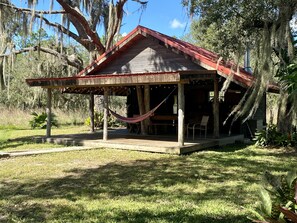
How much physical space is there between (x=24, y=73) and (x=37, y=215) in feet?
82.5

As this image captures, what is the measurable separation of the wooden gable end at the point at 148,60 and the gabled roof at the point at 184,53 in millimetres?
185

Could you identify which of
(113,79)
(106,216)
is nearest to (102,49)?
(113,79)

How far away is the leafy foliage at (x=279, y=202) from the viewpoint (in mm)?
2617

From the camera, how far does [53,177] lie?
613 centimetres

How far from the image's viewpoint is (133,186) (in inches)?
216

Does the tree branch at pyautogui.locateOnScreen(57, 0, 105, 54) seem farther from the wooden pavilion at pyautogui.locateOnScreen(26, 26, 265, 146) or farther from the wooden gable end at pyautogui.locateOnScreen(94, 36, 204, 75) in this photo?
the wooden gable end at pyautogui.locateOnScreen(94, 36, 204, 75)

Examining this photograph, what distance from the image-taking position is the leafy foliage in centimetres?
262

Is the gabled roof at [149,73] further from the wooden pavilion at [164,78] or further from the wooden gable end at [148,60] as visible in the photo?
the wooden gable end at [148,60]

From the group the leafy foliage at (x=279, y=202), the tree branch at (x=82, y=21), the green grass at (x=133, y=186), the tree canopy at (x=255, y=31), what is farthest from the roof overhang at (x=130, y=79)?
the leafy foliage at (x=279, y=202)

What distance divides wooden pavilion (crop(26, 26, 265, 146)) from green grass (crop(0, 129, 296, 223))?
1.86 m

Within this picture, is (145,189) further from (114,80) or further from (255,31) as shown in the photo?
(255,31)

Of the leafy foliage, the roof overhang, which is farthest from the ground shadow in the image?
the roof overhang

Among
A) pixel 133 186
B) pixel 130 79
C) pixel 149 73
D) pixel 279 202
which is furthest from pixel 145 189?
pixel 130 79

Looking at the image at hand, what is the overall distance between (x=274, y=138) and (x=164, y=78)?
385 centimetres
